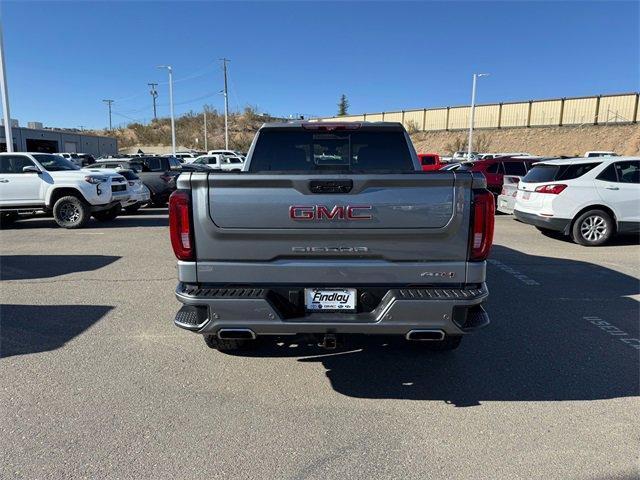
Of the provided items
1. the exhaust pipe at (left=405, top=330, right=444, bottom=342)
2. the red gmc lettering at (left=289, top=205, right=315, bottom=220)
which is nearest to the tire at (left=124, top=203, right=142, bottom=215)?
the red gmc lettering at (left=289, top=205, right=315, bottom=220)

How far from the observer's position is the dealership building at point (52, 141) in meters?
48.0

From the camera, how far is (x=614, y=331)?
4996 millimetres

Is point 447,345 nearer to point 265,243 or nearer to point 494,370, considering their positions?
point 494,370

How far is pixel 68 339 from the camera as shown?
15.4 feet

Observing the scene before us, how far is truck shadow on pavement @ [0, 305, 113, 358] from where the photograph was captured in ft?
14.9

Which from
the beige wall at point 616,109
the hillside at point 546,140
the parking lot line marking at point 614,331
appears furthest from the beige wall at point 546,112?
the parking lot line marking at point 614,331

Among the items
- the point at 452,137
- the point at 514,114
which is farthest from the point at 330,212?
the point at 452,137

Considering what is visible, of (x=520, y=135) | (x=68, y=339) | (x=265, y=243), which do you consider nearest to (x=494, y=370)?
(x=265, y=243)

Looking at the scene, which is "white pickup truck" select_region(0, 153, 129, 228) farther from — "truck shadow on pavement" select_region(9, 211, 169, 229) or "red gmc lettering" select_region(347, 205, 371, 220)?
"red gmc lettering" select_region(347, 205, 371, 220)

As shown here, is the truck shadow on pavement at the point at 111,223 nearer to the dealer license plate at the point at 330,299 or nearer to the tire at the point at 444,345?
the tire at the point at 444,345

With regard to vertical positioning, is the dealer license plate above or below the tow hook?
above

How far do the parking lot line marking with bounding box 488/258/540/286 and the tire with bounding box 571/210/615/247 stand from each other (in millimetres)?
2746

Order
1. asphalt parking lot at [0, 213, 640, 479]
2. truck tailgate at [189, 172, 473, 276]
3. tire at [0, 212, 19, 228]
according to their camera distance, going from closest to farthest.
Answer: asphalt parking lot at [0, 213, 640, 479], truck tailgate at [189, 172, 473, 276], tire at [0, 212, 19, 228]

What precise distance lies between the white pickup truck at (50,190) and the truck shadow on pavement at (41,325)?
6.84 meters
